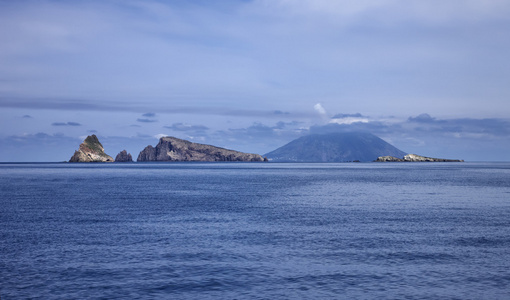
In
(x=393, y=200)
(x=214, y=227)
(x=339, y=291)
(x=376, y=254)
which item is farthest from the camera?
(x=393, y=200)

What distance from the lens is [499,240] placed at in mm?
35688

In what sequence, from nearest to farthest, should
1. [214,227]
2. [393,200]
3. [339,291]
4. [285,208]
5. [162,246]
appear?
[339,291] < [162,246] < [214,227] < [285,208] < [393,200]

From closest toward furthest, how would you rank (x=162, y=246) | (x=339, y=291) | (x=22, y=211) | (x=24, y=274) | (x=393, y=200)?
1. (x=339, y=291)
2. (x=24, y=274)
3. (x=162, y=246)
4. (x=22, y=211)
5. (x=393, y=200)

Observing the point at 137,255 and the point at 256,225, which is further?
the point at 256,225

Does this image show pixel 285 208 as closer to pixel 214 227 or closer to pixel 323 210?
pixel 323 210

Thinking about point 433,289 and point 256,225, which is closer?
point 433,289

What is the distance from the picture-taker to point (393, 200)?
233ft

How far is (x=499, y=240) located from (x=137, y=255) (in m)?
29.7

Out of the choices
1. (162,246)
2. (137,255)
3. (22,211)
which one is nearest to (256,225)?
(162,246)

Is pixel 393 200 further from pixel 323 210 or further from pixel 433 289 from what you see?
pixel 433 289

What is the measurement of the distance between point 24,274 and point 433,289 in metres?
24.3

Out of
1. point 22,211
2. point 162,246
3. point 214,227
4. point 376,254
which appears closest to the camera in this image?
point 376,254

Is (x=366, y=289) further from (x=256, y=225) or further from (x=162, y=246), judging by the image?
(x=256, y=225)

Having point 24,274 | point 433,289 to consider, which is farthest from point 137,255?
point 433,289
